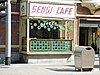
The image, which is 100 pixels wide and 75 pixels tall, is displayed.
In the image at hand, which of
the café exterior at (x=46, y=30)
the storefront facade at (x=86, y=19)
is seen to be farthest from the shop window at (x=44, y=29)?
the storefront facade at (x=86, y=19)

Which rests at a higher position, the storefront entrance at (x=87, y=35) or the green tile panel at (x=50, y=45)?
the storefront entrance at (x=87, y=35)

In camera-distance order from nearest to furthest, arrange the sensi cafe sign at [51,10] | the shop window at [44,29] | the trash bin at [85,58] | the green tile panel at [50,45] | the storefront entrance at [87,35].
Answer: the trash bin at [85,58] < the sensi cafe sign at [51,10] < the green tile panel at [50,45] < the shop window at [44,29] < the storefront entrance at [87,35]

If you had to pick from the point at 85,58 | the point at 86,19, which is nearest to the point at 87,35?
the point at 86,19

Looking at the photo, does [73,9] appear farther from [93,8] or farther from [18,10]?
[18,10]

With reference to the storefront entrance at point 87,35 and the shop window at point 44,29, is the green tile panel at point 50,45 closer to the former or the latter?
the shop window at point 44,29

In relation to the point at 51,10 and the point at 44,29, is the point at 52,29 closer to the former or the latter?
the point at 44,29

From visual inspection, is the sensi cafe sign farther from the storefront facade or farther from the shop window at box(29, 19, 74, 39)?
the storefront facade

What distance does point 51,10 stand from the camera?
73.0 feet

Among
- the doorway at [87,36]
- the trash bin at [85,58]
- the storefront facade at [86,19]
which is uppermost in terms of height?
the storefront facade at [86,19]

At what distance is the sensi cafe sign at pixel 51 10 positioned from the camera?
21.8 m

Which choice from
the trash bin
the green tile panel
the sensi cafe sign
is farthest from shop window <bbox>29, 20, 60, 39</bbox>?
the trash bin

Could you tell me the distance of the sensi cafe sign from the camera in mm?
21781

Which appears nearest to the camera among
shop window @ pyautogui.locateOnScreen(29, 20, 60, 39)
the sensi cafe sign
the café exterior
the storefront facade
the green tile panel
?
the sensi cafe sign

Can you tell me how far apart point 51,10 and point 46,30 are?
195 cm
